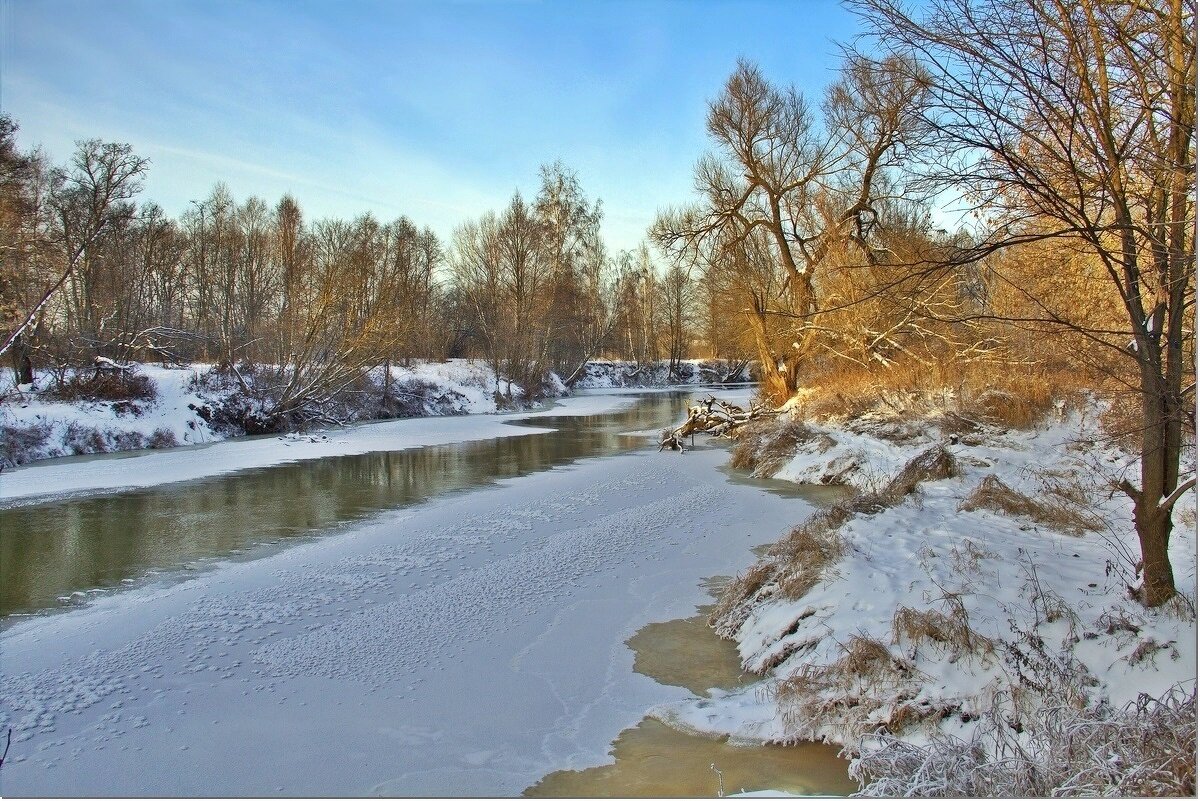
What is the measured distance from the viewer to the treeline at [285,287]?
14.0 metres

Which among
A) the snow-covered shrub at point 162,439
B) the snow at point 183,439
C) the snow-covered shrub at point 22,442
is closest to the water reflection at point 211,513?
the snow at point 183,439

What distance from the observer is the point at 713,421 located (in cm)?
1891

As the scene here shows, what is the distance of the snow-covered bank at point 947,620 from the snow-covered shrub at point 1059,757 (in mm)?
191

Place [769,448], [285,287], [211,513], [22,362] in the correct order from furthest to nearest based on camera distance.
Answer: [285,287] → [22,362] → [769,448] → [211,513]

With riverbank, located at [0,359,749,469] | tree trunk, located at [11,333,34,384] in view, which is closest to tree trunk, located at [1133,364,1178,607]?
riverbank, located at [0,359,749,469]

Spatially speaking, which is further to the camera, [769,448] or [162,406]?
[162,406]

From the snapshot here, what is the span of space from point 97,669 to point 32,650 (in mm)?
773

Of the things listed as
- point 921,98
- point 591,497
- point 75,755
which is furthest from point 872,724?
point 591,497

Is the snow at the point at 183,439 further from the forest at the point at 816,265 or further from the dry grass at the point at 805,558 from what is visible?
the dry grass at the point at 805,558

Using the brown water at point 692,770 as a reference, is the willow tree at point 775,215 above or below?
above

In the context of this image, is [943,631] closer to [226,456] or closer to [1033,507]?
[1033,507]

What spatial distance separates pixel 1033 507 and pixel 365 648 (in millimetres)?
6005

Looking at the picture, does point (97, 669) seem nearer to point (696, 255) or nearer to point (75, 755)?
point (75, 755)

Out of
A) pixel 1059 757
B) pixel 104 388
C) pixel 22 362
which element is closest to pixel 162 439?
pixel 104 388
